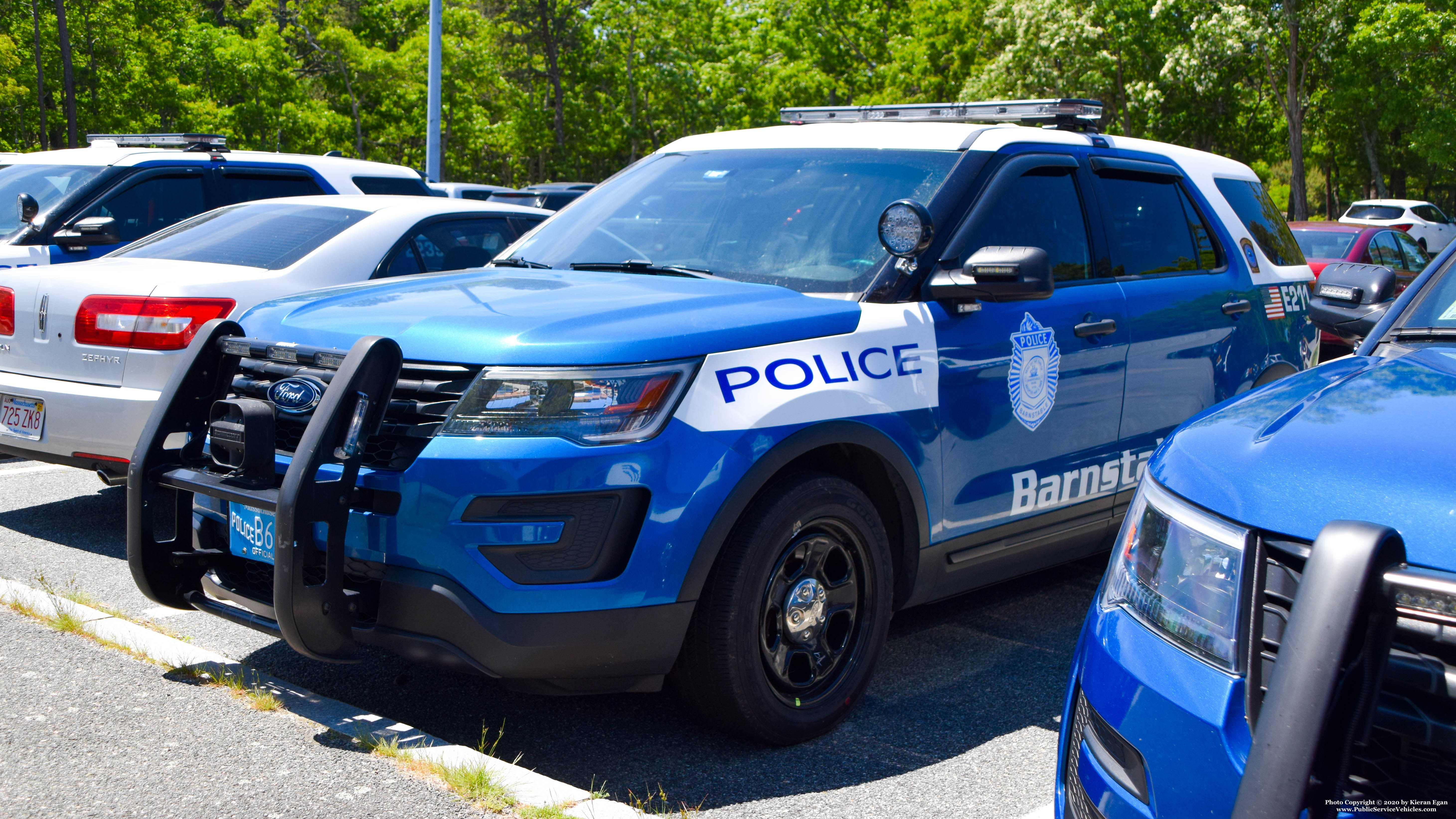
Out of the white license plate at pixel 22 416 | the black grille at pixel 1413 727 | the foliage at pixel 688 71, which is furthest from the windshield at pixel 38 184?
the foliage at pixel 688 71

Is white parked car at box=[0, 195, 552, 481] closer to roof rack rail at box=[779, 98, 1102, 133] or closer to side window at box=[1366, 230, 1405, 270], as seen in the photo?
roof rack rail at box=[779, 98, 1102, 133]

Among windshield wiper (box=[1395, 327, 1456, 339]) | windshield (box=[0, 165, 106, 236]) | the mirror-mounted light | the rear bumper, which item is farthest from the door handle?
windshield (box=[0, 165, 106, 236])

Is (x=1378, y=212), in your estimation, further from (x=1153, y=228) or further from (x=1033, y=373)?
(x=1033, y=373)

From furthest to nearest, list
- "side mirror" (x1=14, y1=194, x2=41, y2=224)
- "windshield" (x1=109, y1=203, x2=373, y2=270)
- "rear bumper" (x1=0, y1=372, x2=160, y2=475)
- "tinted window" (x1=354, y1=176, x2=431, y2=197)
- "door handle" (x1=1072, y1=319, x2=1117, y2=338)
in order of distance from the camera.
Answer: "tinted window" (x1=354, y1=176, x2=431, y2=197) < "side mirror" (x1=14, y1=194, x2=41, y2=224) < "windshield" (x1=109, y1=203, x2=373, y2=270) < "rear bumper" (x1=0, y1=372, x2=160, y2=475) < "door handle" (x1=1072, y1=319, x2=1117, y2=338)

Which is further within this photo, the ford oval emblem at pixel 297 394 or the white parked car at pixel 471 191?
→ the white parked car at pixel 471 191

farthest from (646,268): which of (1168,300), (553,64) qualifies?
(553,64)

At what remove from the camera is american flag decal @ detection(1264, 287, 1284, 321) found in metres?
5.50

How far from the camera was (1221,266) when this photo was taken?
17.5 feet

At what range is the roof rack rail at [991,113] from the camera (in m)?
4.96

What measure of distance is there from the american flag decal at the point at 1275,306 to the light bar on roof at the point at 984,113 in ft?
3.78

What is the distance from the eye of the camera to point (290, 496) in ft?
10.1

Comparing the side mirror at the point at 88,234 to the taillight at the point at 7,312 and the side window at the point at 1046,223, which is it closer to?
the taillight at the point at 7,312

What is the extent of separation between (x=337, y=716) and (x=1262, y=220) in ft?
15.1

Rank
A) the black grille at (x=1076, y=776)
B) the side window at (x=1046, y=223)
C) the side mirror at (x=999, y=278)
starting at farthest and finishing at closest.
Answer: the side window at (x=1046, y=223), the side mirror at (x=999, y=278), the black grille at (x=1076, y=776)
